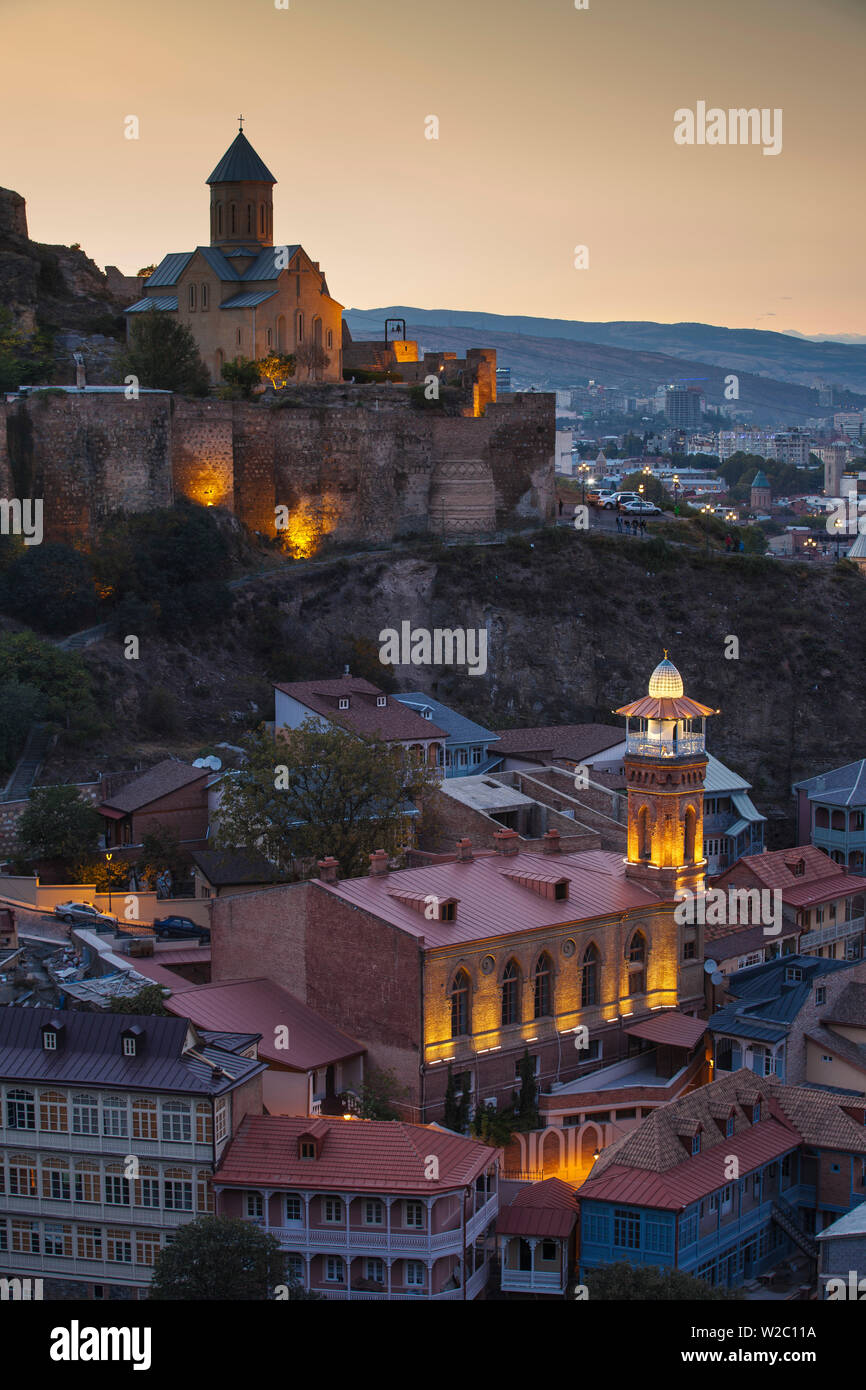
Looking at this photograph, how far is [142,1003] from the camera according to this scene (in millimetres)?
34844

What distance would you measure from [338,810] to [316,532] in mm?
21153

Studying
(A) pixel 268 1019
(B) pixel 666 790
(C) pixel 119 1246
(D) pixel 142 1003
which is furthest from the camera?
(B) pixel 666 790

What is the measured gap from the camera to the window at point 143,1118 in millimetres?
31688

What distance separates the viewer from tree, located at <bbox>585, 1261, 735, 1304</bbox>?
2912 centimetres

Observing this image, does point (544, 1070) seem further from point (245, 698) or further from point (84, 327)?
point (84, 327)

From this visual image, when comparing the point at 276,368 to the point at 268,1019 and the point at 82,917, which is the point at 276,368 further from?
the point at 268,1019

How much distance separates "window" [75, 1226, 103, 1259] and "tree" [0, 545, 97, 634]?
26.9m

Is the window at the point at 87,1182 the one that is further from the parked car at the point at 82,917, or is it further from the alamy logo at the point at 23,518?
the alamy logo at the point at 23,518

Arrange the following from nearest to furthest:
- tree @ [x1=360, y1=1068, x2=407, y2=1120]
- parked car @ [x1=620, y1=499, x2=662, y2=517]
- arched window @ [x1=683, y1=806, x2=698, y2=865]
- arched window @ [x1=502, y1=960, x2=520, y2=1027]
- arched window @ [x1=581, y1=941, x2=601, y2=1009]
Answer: tree @ [x1=360, y1=1068, x2=407, y2=1120] < arched window @ [x1=502, y1=960, x2=520, y2=1027] < arched window @ [x1=581, y1=941, x2=601, y2=1009] < arched window @ [x1=683, y1=806, x2=698, y2=865] < parked car @ [x1=620, y1=499, x2=662, y2=517]

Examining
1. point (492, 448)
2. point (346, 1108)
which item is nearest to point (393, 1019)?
point (346, 1108)

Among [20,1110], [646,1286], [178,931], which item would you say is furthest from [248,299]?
[646,1286]

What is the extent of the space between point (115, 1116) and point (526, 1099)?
27.5ft

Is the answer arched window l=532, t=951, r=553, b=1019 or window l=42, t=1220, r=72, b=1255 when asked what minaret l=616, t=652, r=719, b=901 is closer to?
arched window l=532, t=951, r=553, b=1019
